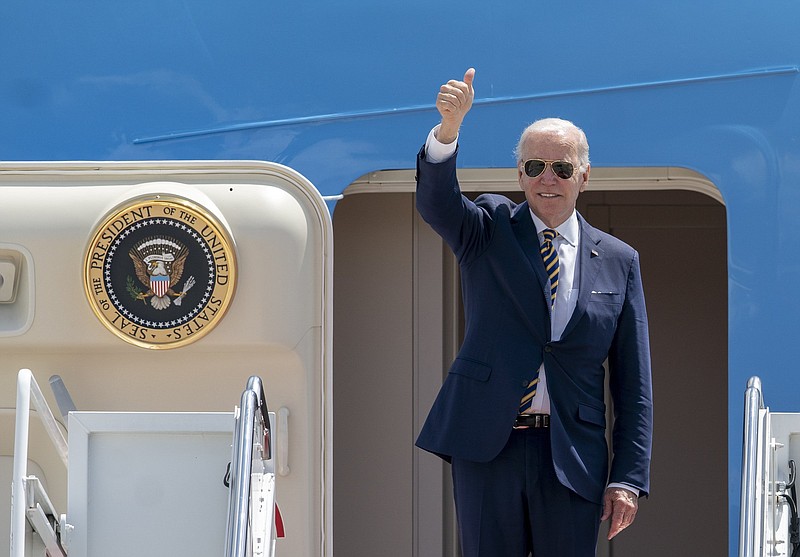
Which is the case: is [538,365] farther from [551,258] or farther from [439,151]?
[439,151]

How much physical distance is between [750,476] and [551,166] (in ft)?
2.58

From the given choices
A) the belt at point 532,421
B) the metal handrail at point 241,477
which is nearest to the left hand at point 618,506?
the belt at point 532,421

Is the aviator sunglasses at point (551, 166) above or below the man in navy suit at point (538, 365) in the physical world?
above

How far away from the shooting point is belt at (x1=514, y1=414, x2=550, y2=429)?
8.59 feet

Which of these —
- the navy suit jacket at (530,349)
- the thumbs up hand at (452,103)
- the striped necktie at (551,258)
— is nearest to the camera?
the thumbs up hand at (452,103)

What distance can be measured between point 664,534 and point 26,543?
3114 mm

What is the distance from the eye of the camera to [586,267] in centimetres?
269

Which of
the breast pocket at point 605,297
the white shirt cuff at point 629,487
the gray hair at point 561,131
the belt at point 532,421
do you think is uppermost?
the gray hair at point 561,131

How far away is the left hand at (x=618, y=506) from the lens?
263 cm

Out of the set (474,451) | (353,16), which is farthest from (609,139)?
(474,451)

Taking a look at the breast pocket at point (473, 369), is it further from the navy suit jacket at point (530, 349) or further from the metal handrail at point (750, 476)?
the metal handrail at point (750, 476)

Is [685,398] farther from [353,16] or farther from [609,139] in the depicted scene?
[353,16]

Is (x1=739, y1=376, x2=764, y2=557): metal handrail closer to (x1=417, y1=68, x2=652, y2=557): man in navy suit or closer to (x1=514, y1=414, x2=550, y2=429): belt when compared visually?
(x1=417, y1=68, x2=652, y2=557): man in navy suit

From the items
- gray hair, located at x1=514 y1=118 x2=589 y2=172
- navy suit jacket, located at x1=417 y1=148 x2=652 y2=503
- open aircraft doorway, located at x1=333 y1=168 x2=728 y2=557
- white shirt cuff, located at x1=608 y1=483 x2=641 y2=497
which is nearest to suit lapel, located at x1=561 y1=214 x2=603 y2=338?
navy suit jacket, located at x1=417 y1=148 x2=652 y2=503
